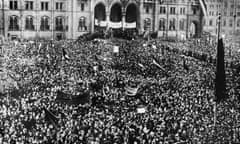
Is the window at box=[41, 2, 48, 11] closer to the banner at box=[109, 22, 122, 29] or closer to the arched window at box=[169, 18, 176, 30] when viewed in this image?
the banner at box=[109, 22, 122, 29]

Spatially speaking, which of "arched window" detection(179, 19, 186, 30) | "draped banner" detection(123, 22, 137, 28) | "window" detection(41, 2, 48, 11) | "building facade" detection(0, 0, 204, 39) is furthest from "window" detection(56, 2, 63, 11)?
"arched window" detection(179, 19, 186, 30)

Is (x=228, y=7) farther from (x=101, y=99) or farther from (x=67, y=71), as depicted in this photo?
(x=101, y=99)

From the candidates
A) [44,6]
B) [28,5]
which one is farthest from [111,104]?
[44,6]

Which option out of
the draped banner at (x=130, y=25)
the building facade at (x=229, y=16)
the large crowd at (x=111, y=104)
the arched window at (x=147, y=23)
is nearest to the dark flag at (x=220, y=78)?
the large crowd at (x=111, y=104)

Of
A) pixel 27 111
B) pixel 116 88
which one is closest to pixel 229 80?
pixel 116 88

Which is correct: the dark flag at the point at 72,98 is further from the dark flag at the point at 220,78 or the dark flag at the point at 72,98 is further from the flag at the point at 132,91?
the dark flag at the point at 220,78

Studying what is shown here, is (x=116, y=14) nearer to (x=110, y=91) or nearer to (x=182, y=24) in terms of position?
(x=182, y=24)
